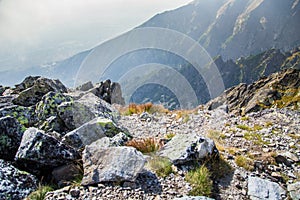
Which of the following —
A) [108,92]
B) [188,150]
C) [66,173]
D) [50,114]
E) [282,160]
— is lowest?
[66,173]

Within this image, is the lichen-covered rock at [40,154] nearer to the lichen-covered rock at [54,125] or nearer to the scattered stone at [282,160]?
the lichen-covered rock at [54,125]

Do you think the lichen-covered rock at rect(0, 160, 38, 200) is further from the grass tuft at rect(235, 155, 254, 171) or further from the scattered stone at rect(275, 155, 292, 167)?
the scattered stone at rect(275, 155, 292, 167)

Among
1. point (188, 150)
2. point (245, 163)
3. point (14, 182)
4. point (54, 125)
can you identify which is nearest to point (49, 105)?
point (54, 125)

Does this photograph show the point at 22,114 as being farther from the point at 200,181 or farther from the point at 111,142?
the point at 200,181

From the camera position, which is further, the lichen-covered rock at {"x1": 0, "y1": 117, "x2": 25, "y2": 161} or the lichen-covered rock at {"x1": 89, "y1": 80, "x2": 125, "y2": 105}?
the lichen-covered rock at {"x1": 89, "y1": 80, "x2": 125, "y2": 105}

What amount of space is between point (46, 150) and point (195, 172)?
4552mm

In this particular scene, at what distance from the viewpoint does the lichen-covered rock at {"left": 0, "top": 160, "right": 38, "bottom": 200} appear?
6.87 meters

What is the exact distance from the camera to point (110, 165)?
7434 mm

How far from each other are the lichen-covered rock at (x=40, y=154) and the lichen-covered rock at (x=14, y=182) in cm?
40

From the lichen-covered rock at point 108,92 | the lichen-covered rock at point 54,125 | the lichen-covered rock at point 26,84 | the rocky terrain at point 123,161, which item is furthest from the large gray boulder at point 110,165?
the lichen-covered rock at point 108,92

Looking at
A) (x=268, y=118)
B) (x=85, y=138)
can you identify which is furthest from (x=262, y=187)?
(x=268, y=118)

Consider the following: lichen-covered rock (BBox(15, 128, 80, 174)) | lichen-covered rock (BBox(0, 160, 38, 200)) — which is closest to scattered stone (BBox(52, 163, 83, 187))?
lichen-covered rock (BBox(15, 128, 80, 174))

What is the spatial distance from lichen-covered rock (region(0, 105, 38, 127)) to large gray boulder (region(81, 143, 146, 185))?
4766 millimetres

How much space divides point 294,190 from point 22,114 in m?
10.9
